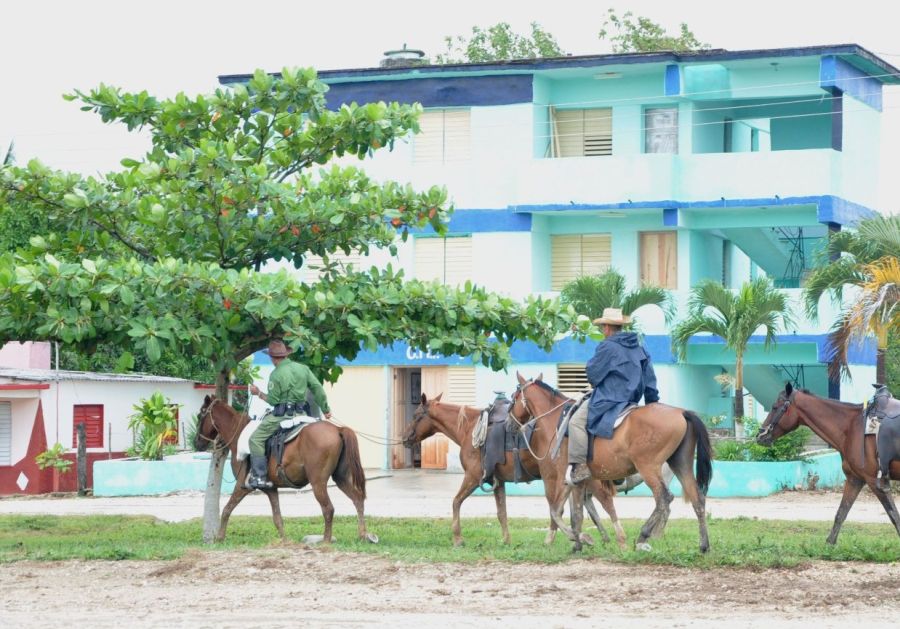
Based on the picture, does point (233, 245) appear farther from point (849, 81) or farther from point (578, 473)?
point (849, 81)

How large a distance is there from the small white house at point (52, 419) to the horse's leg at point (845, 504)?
766 inches

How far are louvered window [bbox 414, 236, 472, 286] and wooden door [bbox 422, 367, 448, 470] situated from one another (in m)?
2.15

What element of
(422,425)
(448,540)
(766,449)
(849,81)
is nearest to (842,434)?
(448,540)

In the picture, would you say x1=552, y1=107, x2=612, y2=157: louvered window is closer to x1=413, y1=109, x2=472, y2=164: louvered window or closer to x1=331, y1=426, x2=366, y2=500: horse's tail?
x1=413, y1=109, x2=472, y2=164: louvered window

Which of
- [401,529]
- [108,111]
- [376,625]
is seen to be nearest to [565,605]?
[376,625]

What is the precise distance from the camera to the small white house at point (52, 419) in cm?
3462

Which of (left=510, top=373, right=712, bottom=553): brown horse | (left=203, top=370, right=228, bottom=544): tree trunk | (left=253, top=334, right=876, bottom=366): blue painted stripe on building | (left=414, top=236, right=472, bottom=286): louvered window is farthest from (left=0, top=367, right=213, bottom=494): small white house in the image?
(left=510, top=373, right=712, bottom=553): brown horse

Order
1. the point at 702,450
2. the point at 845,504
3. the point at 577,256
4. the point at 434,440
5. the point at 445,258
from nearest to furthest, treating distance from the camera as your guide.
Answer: the point at 702,450 → the point at 845,504 → the point at 577,256 → the point at 434,440 → the point at 445,258

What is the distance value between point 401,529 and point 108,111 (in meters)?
6.95

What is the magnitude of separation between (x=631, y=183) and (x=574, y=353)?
4.05 meters

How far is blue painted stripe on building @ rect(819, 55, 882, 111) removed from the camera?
108 ft

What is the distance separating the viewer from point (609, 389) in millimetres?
16656

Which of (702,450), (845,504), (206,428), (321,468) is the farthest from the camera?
(206,428)

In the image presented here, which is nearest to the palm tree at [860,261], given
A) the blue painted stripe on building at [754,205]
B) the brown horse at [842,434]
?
the blue painted stripe on building at [754,205]
